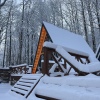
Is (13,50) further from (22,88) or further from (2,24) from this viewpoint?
(22,88)

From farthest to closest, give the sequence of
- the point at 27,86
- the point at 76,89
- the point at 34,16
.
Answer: the point at 34,16 → the point at 27,86 → the point at 76,89

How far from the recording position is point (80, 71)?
540 centimetres

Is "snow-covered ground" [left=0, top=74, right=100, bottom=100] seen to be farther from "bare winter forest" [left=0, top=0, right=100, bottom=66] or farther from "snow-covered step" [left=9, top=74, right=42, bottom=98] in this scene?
"bare winter forest" [left=0, top=0, right=100, bottom=66]

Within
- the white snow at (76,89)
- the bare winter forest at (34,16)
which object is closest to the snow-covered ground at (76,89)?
the white snow at (76,89)

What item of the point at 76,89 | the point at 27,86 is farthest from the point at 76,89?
the point at 27,86

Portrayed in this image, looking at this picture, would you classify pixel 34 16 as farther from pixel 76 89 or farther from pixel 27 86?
pixel 76 89

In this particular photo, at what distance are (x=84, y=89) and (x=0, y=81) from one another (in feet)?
43.4

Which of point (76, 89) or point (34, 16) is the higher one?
point (34, 16)

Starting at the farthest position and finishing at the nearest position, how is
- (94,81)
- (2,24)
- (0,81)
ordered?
(2,24) → (0,81) → (94,81)

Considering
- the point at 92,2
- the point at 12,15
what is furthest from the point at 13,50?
the point at 92,2

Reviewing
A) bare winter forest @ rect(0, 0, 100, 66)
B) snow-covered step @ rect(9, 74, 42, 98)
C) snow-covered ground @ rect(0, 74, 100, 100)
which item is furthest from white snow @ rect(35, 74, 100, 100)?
bare winter forest @ rect(0, 0, 100, 66)

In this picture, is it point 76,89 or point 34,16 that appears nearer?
point 76,89

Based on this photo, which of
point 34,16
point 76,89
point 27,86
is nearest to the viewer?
point 76,89

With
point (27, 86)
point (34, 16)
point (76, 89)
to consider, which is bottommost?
point (27, 86)
